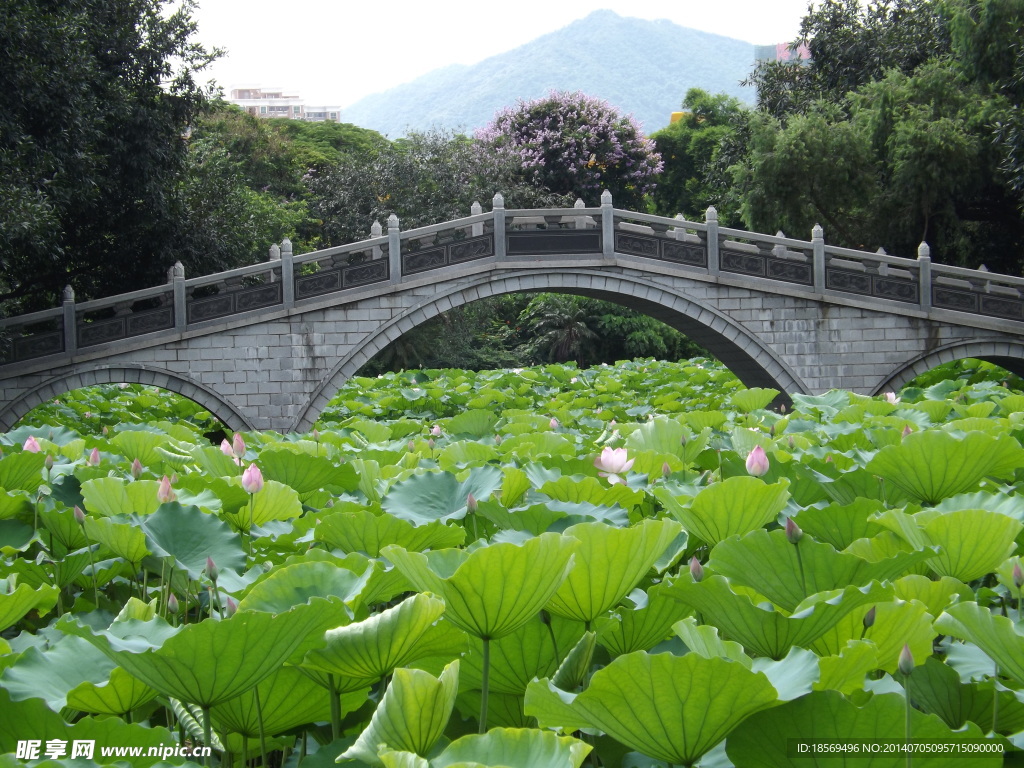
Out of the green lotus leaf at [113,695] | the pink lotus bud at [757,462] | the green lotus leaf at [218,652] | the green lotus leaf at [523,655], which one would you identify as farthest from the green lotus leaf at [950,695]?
the green lotus leaf at [113,695]

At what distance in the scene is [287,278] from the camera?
1667 centimetres

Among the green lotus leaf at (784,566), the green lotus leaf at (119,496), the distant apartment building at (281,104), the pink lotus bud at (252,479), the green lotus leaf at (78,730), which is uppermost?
the distant apartment building at (281,104)

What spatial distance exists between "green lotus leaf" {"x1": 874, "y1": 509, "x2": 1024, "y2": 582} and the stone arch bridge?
15341mm

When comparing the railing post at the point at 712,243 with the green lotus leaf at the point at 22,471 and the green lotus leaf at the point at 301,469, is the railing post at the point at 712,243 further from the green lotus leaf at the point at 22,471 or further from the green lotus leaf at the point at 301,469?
the green lotus leaf at the point at 22,471

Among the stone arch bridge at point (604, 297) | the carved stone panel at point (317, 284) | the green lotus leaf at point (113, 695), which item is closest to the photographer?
the green lotus leaf at point (113, 695)

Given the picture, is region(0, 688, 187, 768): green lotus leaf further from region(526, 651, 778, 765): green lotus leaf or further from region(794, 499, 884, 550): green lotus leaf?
region(794, 499, 884, 550): green lotus leaf

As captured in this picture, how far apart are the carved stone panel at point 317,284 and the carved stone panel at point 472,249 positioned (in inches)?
78.2

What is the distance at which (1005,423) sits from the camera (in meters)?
3.94

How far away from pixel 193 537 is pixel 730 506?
1078 mm

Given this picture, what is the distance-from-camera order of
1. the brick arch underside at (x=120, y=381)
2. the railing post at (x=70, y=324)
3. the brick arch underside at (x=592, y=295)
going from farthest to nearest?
the brick arch underside at (x=592, y=295) < the railing post at (x=70, y=324) < the brick arch underside at (x=120, y=381)

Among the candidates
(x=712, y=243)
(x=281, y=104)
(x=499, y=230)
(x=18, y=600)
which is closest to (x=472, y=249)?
(x=499, y=230)

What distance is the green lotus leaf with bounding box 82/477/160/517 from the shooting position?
7.55 feet

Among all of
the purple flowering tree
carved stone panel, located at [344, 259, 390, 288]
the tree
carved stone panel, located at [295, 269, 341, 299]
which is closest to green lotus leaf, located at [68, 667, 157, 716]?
the tree

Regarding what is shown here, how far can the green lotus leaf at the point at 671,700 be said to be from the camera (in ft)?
3.72
